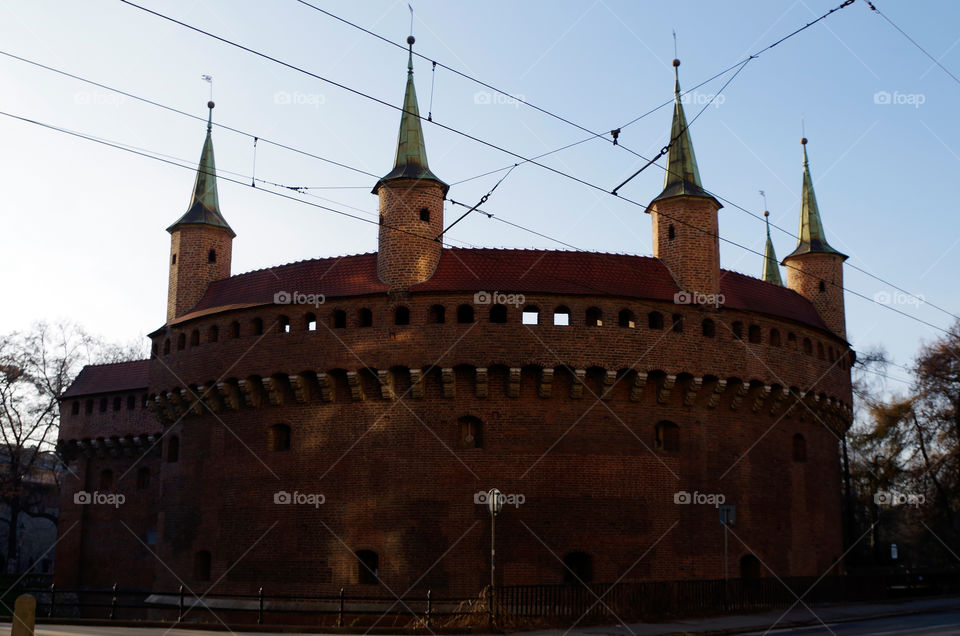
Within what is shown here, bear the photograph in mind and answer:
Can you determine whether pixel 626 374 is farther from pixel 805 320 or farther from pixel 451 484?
pixel 805 320

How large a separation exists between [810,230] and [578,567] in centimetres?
1678

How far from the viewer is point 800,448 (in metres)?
31.2

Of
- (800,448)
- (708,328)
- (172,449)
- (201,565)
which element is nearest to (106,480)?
(172,449)

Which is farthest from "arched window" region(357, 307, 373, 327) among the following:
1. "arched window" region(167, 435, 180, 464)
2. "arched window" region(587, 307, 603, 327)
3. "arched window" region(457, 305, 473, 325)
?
"arched window" region(167, 435, 180, 464)

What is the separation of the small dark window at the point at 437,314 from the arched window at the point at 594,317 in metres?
4.12

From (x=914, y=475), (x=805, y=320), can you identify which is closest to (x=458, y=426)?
(x=805, y=320)

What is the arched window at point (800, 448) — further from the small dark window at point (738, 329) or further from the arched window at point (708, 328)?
the arched window at point (708, 328)

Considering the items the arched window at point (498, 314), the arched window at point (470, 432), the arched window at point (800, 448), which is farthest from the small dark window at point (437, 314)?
the arched window at point (800, 448)

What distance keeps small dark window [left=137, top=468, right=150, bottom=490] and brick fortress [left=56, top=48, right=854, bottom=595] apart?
27.8 feet

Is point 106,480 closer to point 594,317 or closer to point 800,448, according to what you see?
point 594,317

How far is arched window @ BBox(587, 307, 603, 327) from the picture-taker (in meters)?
27.6

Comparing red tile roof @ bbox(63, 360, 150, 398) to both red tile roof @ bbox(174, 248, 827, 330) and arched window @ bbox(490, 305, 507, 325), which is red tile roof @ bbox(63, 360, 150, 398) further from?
arched window @ bbox(490, 305, 507, 325)

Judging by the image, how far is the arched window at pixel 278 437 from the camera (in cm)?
2823

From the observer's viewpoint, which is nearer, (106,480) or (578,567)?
(578,567)
